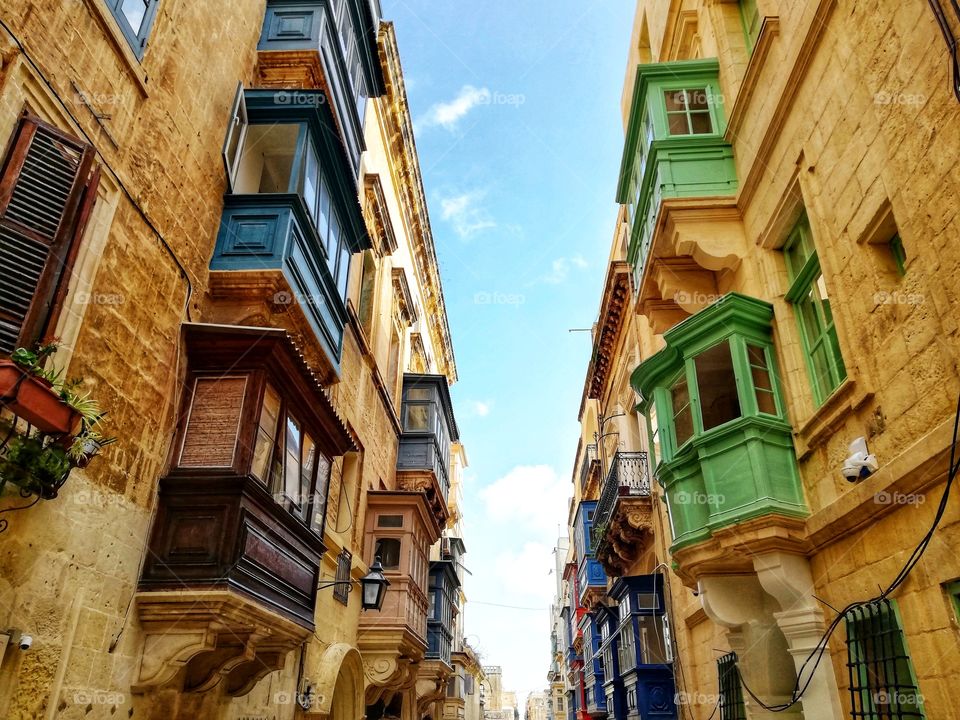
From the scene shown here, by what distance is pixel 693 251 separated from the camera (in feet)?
31.2

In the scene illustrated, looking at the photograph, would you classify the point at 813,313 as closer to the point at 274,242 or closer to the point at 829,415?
the point at 829,415

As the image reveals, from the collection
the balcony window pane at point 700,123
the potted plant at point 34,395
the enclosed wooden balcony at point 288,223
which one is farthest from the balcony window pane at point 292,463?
the balcony window pane at point 700,123

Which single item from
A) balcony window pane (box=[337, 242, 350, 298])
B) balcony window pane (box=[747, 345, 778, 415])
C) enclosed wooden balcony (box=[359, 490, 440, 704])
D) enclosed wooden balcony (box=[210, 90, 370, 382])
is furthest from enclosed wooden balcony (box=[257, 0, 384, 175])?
enclosed wooden balcony (box=[359, 490, 440, 704])

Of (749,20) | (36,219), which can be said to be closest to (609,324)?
(749,20)

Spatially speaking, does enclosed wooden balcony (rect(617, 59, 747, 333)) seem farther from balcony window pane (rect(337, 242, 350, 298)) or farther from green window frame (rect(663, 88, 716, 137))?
balcony window pane (rect(337, 242, 350, 298))

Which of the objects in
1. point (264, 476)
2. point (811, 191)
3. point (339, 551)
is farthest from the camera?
point (339, 551)

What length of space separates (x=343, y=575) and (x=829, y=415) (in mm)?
9153

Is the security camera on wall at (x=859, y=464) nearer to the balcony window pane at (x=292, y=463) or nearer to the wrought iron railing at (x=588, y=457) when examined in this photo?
the balcony window pane at (x=292, y=463)

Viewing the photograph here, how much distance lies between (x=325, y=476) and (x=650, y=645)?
804 centimetres

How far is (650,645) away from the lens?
564 inches

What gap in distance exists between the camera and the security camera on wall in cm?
586

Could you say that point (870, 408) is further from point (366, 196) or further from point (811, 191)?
point (366, 196)

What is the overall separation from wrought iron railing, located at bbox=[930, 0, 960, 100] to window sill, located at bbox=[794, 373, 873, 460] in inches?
98.5

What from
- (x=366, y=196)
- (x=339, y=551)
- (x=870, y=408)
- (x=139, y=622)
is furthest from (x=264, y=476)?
(x=366, y=196)
